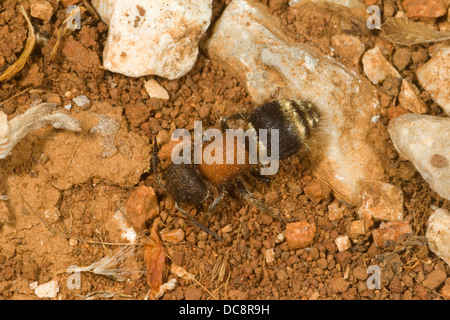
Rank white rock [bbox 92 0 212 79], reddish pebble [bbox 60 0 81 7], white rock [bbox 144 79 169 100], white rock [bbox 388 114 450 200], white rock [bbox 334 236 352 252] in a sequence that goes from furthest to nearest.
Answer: white rock [bbox 144 79 169 100] < reddish pebble [bbox 60 0 81 7] < white rock [bbox 334 236 352 252] < white rock [bbox 92 0 212 79] < white rock [bbox 388 114 450 200]

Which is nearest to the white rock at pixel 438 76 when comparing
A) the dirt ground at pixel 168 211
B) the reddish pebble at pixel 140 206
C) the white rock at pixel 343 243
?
the dirt ground at pixel 168 211

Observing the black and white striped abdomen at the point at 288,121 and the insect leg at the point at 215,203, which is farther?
the insect leg at the point at 215,203

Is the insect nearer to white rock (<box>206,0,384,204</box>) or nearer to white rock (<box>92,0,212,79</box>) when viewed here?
white rock (<box>206,0,384,204</box>)

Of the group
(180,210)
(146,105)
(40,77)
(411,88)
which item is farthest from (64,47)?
(411,88)

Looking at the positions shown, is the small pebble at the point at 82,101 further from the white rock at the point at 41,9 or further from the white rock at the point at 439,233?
the white rock at the point at 439,233

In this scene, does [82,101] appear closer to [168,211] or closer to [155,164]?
[155,164]

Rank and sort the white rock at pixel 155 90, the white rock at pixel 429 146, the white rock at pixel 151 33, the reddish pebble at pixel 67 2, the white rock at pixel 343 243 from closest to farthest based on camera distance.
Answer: the white rock at pixel 429 146
the white rock at pixel 151 33
the white rock at pixel 343 243
the reddish pebble at pixel 67 2
the white rock at pixel 155 90

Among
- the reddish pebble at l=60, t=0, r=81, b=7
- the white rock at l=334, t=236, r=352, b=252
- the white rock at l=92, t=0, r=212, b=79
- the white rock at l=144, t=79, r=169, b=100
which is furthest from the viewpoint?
the white rock at l=144, t=79, r=169, b=100

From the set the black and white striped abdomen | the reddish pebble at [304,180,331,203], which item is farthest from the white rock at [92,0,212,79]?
the reddish pebble at [304,180,331,203]
